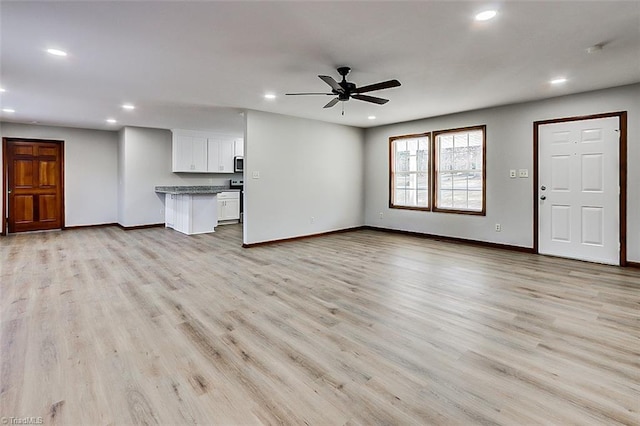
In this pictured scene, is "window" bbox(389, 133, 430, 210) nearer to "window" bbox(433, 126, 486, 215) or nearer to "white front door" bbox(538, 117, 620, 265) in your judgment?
"window" bbox(433, 126, 486, 215)

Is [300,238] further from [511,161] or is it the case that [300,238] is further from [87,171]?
[87,171]

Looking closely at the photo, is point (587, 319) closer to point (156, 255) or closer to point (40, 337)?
point (40, 337)

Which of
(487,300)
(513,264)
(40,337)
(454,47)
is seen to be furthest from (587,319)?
(40,337)

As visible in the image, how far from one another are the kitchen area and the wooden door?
7.24 feet

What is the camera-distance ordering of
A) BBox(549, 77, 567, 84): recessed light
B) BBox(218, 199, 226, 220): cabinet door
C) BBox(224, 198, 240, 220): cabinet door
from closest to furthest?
BBox(549, 77, 567, 84): recessed light → BBox(218, 199, 226, 220): cabinet door → BBox(224, 198, 240, 220): cabinet door

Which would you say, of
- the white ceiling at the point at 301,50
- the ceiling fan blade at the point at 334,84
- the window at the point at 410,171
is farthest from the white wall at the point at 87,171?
the ceiling fan blade at the point at 334,84

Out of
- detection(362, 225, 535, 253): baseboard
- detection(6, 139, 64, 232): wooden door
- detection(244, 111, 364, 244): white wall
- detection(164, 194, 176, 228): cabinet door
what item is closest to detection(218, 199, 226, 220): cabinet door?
detection(164, 194, 176, 228): cabinet door

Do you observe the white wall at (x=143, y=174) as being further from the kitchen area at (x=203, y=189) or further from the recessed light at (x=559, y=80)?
the recessed light at (x=559, y=80)

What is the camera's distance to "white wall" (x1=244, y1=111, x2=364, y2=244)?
5930 millimetres

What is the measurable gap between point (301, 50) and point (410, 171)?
451 centimetres

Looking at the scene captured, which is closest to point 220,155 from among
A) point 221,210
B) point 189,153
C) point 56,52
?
point 189,153

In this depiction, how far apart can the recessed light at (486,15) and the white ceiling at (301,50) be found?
2.5 inches

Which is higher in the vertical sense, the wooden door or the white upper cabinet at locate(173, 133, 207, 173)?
the white upper cabinet at locate(173, 133, 207, 173)

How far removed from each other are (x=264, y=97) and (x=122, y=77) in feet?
6.02
